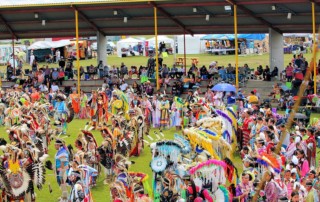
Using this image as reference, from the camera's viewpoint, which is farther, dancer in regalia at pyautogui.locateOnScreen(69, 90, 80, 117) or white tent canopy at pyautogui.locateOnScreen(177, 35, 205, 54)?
white tent canopy at pyautogui.locateOnScreen(177, 35, 205, 54)

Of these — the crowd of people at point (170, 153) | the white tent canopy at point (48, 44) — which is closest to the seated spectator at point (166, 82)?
the crowd of people at point (170, 153)

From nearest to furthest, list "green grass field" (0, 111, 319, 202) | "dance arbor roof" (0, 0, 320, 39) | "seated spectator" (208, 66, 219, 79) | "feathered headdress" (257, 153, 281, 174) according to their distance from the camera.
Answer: "feathered headdress" (257, 153, 281, 174) → "green grass field" (0, 111, 319, 202) → "dance arbor roof" (0, 0, 320, 39) → "seated spectator" (208, 66, 219, 79)

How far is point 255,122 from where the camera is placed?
1828cm

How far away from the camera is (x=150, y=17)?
107ft

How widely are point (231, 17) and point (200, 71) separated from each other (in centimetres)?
299

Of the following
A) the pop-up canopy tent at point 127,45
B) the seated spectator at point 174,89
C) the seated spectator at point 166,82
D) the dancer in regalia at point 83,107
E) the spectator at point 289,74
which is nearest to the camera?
the dancer in regalia at point 83,107

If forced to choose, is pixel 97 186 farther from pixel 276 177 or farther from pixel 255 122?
pixel 276 177

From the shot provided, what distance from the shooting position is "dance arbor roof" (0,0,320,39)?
29.5 m

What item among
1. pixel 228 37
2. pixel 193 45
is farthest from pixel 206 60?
pixel 193 45

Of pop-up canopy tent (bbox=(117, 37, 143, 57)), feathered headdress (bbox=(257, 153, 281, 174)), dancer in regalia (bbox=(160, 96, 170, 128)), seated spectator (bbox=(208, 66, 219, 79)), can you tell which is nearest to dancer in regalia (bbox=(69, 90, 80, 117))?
dancer in regalia (bbox=(160, 96, 170, 128))

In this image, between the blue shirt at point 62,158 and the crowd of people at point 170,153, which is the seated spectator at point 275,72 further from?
the blue shirt at point 62,158

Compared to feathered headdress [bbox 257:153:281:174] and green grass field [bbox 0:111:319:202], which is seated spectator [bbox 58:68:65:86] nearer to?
green grass field [bbox 0:111:319:202]

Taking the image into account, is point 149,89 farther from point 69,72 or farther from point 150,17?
point 69,72

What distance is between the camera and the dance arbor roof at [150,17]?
96.6 feet
